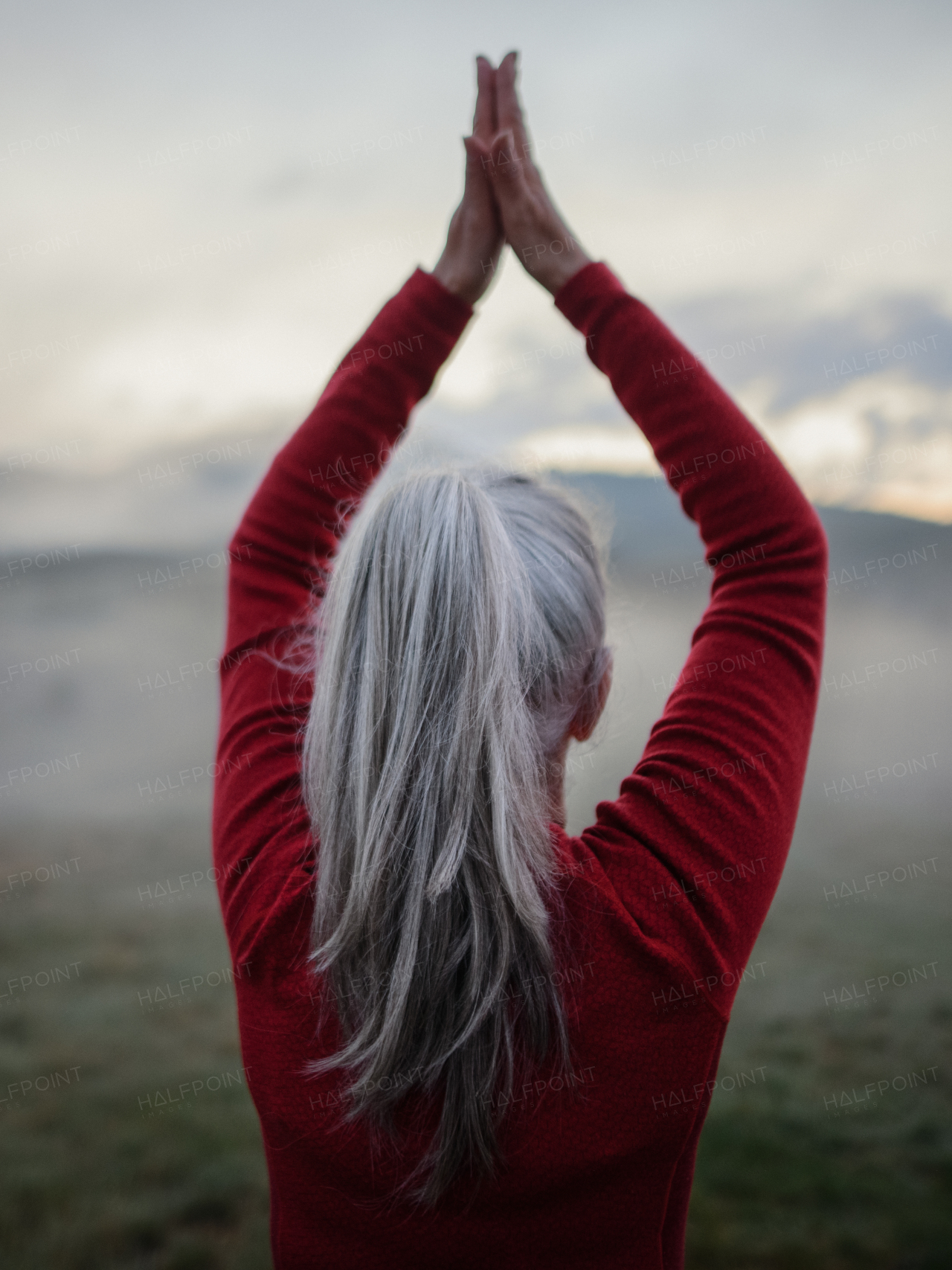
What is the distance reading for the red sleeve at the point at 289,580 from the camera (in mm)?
696

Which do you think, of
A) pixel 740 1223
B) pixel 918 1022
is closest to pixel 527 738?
pixel 740 1223

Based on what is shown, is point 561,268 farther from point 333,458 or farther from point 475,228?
point 333,458

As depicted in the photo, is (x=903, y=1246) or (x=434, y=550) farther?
(x=903, y=1246)

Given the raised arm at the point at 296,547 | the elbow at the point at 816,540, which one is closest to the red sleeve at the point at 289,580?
the raised arm at the point at 296,547

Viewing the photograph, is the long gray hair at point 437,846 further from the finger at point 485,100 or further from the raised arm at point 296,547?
the finger at point 485,100

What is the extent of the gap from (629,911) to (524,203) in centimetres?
79

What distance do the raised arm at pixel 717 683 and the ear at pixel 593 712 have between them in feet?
0.29

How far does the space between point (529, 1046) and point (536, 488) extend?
0.50 meters

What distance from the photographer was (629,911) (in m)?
0.61

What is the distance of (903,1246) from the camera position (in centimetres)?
182

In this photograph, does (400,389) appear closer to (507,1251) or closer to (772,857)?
(772,857)

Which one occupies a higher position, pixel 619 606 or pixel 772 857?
pixel 619 606

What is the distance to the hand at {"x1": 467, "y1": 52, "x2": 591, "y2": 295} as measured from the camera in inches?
35.4

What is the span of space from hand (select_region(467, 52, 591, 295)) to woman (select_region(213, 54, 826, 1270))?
341 millimetres
